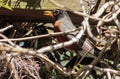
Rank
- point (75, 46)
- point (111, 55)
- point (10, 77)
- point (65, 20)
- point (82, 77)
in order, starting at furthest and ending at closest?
point (65, 20), point (75, 46), point (111, 55), point (10, 77), point (82, 77)

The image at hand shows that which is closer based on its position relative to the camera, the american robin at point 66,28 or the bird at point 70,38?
the bird at point 70,38

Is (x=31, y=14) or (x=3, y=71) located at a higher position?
(x=31, y=14)

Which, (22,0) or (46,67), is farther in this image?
(22,0)

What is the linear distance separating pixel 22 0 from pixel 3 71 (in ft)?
2.40

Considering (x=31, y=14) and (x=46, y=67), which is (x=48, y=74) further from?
(x=31, y=14)

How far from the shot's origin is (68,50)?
3.49 m

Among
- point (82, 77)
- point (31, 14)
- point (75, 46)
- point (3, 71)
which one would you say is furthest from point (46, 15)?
point (82, 77)

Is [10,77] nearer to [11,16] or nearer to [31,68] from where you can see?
[31,68]

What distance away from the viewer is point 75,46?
11.3 feet

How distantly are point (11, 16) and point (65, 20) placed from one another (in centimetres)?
A: 77

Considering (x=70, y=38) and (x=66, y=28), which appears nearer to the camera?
(x=70, y=38)

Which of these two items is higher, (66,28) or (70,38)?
(70,38)

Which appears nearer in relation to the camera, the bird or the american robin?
the bird

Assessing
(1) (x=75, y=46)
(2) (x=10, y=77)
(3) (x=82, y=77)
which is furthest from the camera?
(1) (x=75, y=46)
